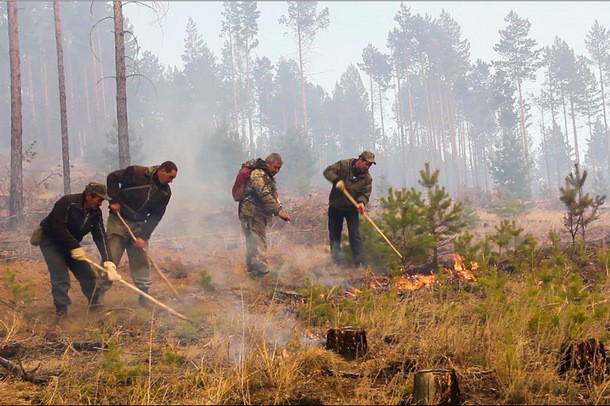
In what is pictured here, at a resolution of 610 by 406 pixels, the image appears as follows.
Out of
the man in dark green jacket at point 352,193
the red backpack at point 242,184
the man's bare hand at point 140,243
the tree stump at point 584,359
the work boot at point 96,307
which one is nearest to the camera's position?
the tree stump at point 584,359

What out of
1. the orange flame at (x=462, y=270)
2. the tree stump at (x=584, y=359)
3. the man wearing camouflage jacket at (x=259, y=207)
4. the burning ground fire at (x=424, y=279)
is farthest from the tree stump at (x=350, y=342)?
the man wearing camouflage jacket at (x=259, y=207)

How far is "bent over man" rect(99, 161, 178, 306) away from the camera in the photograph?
682 cm

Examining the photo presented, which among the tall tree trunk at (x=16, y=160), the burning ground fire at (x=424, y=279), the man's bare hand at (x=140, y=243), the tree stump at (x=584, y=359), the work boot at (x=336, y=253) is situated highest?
the tall tree trunk at (x=16, y=160)

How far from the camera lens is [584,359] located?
3.95m

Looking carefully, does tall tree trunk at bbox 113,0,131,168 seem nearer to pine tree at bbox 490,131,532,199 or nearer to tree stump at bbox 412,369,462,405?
tree stump at bbox 412,369,462,405

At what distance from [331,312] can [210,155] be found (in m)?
22.1

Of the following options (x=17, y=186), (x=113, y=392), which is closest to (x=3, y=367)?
(x=113, y=392)

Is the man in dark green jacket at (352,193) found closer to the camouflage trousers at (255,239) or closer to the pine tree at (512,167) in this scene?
the camouflage trousers at (255,239)

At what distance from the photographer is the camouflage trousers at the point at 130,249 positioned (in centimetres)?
682

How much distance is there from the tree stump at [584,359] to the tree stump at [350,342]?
1.61 metres

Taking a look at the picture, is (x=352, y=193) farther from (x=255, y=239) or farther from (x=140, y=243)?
(x=140, y=243)

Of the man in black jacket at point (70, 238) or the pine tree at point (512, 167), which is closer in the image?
the man in black jacket at point (70, 238)

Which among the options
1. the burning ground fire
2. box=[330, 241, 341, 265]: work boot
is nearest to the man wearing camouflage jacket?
box=[330, 241, 341, 265]: work boot

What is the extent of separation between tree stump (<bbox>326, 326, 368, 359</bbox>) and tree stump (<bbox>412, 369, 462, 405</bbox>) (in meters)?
1.10
